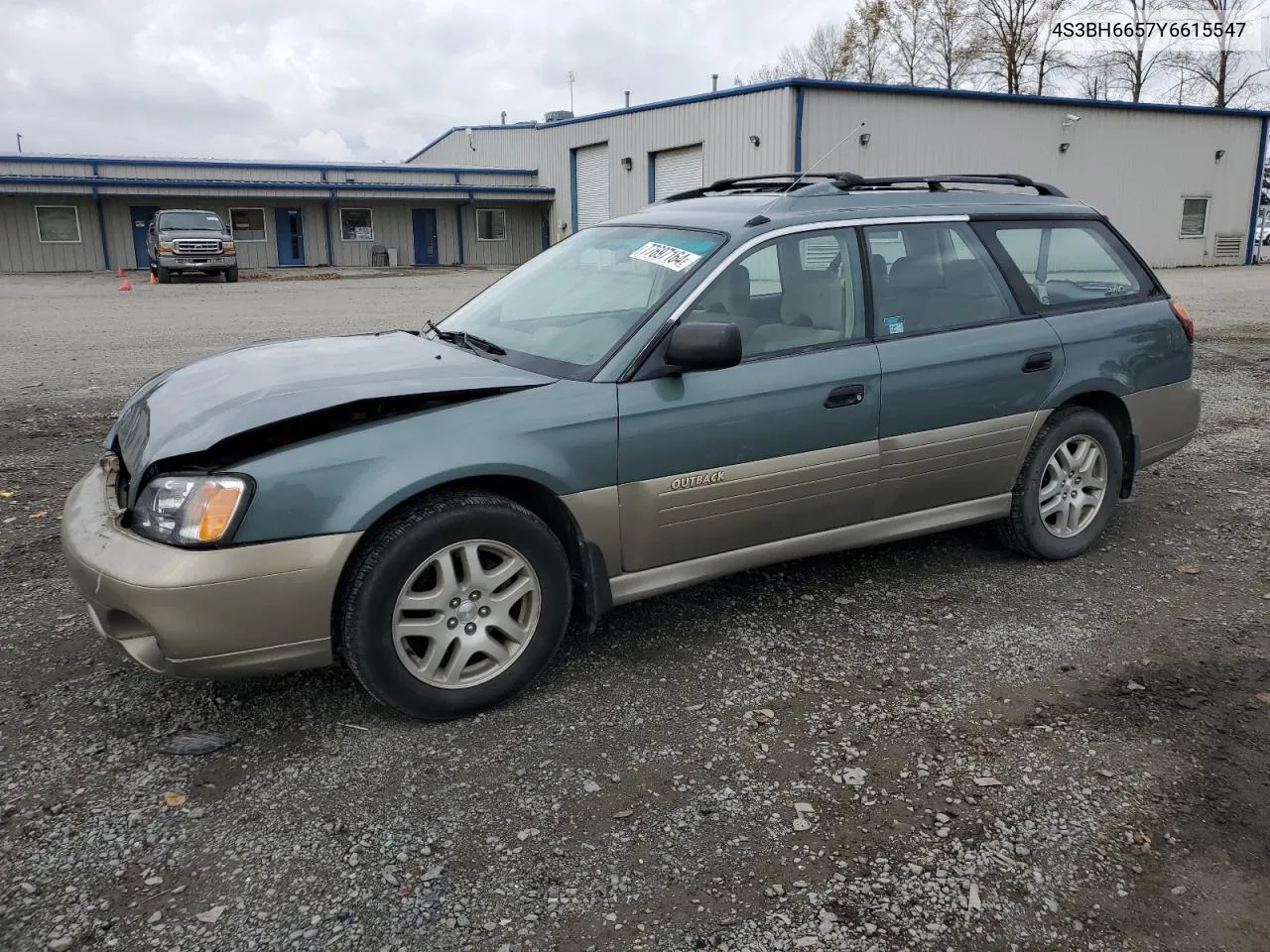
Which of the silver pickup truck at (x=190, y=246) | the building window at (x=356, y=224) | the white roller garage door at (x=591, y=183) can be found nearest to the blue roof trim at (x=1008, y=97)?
the white roller garage door at (x=591, y=183)

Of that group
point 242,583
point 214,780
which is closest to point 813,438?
point 242,583

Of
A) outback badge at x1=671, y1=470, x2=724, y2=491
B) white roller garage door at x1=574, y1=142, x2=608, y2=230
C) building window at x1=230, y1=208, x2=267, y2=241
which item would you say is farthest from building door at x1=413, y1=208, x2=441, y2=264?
outback badge at x1=671, y1=470, x2=724, y2=491

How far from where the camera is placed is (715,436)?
12.0ft

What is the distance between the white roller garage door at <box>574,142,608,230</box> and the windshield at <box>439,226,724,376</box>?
92.5 feet

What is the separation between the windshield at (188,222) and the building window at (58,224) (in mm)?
9898

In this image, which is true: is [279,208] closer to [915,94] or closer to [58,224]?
[58,224]

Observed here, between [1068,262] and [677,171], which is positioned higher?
[677,171]

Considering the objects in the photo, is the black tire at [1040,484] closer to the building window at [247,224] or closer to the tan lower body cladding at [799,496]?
the tan lower body cladding at [799,496]

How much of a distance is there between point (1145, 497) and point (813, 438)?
10.0 feet

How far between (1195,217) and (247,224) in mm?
31950

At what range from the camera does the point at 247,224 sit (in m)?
37.0

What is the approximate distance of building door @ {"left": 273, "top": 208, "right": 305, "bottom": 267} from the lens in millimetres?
37562

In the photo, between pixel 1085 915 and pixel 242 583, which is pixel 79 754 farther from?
pixel 1085 915

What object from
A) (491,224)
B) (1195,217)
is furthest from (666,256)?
(491,224)
